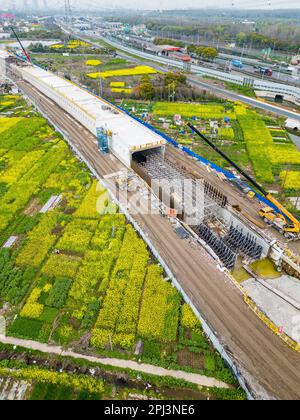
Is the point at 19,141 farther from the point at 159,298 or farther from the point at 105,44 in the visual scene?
the point at 105,44

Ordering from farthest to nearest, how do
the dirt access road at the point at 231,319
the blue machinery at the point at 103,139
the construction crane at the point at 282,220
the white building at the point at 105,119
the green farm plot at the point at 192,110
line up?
the green farm plot at the point at 192,110 → the blue machinery at the point at 103,139 → the white building at the point at 105,119 → the construction crane at the point at 282,220 → the dirt access road at the point at 231,319

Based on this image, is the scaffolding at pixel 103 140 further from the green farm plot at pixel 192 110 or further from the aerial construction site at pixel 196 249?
the green farm plot at pixel 192 110

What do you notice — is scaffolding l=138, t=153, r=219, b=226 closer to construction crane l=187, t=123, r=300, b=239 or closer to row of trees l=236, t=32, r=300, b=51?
construction crane l=187, t=123, r=300, b=239

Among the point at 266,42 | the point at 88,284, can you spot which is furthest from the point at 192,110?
the point at 266,42

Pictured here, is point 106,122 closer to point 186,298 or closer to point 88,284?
point 88,284

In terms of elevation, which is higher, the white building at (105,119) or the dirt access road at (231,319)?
the white building at (105,119)

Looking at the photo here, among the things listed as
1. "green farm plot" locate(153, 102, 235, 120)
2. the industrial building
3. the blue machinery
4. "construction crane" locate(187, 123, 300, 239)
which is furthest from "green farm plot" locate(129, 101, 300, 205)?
the blue machinery

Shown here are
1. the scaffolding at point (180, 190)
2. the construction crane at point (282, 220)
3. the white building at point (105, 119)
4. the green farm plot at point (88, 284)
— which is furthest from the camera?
the white building at point (105, 119)

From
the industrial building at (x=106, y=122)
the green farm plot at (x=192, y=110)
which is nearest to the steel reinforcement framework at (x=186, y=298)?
the industrial building at (x=106, y=122)
